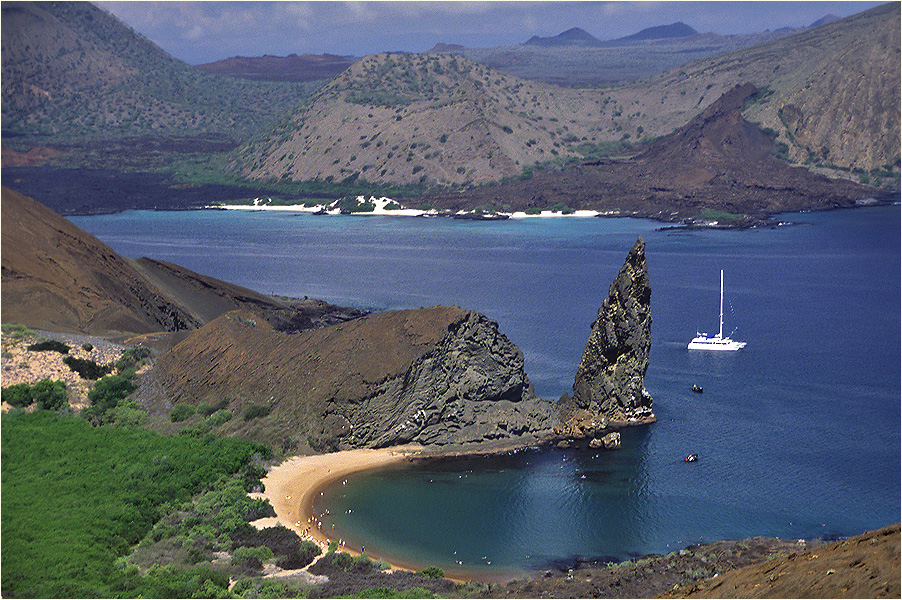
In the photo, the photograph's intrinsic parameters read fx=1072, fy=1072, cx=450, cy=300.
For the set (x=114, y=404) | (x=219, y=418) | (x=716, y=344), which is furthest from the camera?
(x=716, y=344)

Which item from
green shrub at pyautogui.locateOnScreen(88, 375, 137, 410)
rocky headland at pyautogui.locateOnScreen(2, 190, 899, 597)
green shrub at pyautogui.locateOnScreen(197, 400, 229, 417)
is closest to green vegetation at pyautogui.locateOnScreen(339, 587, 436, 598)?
rocky headland at pyautogui.locateOnScreen(2, 190, 899, 597)

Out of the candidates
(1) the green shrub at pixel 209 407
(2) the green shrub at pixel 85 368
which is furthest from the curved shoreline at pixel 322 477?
(2) the green shrub at pixel 85 368

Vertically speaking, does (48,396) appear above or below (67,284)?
below

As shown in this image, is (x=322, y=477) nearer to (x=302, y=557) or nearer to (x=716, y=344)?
(x=302, y=557)

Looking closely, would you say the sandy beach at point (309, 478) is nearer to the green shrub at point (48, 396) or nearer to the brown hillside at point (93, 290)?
the green shrub at point (48, 396)

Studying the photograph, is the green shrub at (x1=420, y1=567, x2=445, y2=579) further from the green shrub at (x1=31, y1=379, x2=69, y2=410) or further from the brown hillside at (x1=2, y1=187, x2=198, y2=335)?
the brown hillside at (x1=2, y1=187, x2=198, y2=335)

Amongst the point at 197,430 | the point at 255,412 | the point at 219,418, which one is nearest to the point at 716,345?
the point at 255,412

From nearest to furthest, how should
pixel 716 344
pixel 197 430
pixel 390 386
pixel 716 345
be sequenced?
pixel 197 430 → pixel 390 386 → pixel 716 345 → pixel 716 344
